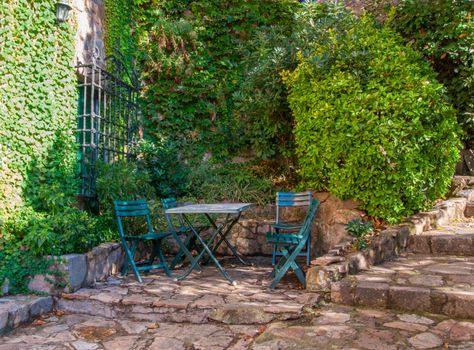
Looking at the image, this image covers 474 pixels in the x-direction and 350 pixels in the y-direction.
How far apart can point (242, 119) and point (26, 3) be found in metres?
3.71

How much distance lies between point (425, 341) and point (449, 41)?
18.2ft

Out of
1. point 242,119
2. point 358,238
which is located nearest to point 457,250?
point 358,238

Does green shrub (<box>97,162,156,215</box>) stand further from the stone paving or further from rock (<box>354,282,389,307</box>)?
rock (<box>354,282,389,307</box>)

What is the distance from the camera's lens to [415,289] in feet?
11.7

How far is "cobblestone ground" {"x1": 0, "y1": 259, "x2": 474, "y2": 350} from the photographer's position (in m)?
3.06

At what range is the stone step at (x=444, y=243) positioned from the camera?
4.96m

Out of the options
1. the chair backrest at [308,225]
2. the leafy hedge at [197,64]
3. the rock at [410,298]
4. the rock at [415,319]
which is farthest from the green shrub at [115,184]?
the rock at [415,319]

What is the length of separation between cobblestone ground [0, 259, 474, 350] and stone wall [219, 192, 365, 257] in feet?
4.95

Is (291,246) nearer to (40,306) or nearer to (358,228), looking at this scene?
(358,228)

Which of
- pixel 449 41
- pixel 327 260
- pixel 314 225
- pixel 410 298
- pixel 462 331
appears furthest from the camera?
pixel 449 41

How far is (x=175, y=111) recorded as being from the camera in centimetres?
809

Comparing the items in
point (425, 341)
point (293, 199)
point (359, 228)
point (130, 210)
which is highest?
point (293, 199)

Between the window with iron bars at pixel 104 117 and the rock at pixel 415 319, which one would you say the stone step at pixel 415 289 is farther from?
the window with iron bars at pixel 104 117

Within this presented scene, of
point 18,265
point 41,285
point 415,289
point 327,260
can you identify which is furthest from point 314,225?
point 18,265
